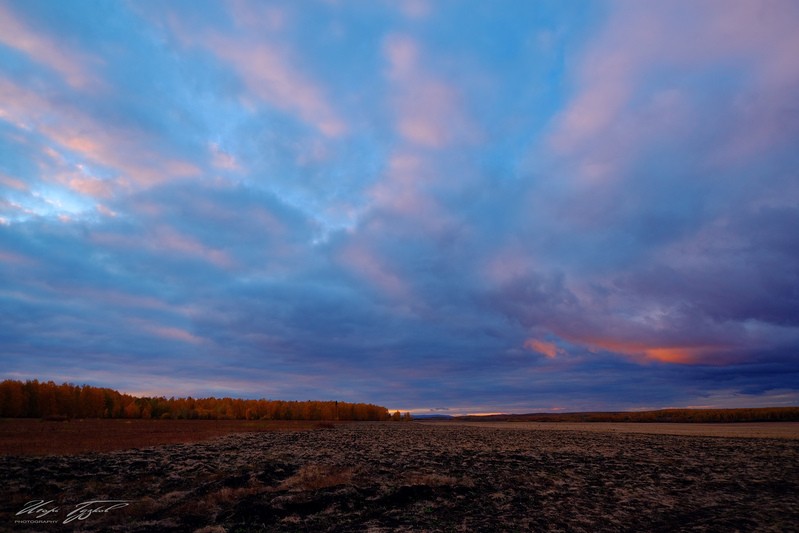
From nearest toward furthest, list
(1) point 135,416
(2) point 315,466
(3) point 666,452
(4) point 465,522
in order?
1. (4) point 465,522
2. (2) point 315,466
3. (3) point 666,452
4. (1) point 135,416

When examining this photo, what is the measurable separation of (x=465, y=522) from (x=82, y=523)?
12.0m

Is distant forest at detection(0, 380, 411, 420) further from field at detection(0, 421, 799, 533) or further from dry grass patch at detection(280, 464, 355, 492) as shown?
dry grass patch at detection(280, 464, 355, 492)

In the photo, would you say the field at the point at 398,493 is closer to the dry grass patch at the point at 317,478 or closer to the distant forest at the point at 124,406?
the dry grass patch at the point at 317,478

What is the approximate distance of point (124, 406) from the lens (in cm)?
9956

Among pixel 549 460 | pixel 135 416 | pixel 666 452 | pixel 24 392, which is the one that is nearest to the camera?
pixel 549 460

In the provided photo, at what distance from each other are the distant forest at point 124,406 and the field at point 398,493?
67.7 m

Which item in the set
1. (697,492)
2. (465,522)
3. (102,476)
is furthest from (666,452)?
(102,476)

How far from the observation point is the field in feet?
44.8

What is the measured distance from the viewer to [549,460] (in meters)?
27.4

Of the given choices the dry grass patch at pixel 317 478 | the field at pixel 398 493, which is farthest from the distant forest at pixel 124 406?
the dry grass patch at pixel 317 478

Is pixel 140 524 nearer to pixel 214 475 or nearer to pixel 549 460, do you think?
pixel 214 475

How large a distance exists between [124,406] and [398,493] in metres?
106

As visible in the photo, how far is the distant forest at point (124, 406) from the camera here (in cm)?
8075

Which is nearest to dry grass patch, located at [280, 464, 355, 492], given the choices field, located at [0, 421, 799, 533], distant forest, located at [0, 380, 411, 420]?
field, located at [0, 421, 799, 533]
